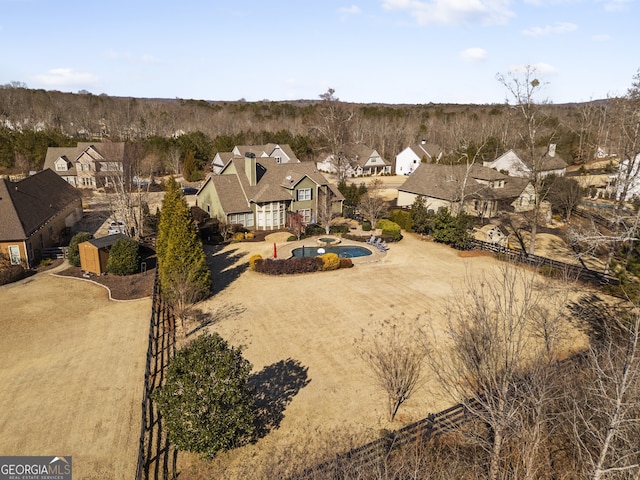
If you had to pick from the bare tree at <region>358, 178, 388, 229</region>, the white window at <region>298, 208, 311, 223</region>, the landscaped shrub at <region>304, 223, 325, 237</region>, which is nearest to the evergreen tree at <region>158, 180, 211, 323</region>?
the landscaped shrub at <region>304, 223, 325, 237</region>

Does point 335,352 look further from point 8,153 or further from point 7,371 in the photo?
point 8,153

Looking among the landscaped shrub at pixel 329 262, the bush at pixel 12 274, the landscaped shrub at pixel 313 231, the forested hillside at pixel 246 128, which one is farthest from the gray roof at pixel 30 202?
the forested hillside at pixel 246 128

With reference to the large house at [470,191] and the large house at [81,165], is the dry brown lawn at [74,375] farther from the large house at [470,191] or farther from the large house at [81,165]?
the large house at [81,165]

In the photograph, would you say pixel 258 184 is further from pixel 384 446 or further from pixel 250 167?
pixel 384 446

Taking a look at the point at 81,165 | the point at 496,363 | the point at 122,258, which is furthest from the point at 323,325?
the point at 81,165

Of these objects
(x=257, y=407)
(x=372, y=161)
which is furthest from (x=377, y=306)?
(x=372, y=161)

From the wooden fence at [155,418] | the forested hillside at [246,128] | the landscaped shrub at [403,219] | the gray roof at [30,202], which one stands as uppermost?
the forested hillside at [246,128]

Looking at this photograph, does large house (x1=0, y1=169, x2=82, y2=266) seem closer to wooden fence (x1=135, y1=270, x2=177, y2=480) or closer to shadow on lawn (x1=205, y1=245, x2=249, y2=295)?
shadow on lawn (x1=205, y1=245, x2=249, y2=295)
